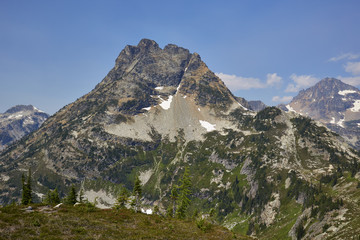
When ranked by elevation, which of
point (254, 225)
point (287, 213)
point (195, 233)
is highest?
point (195, 233)

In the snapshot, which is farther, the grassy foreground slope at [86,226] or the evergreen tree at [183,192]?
the evergreen tree at [183,192]

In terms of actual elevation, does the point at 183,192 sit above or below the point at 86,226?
below

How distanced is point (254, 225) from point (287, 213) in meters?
32.4

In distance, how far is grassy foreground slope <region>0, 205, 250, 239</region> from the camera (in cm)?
3135

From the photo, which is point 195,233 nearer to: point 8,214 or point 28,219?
point 28,219

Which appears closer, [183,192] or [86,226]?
[86,226]

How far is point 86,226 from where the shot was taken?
36.3 metres

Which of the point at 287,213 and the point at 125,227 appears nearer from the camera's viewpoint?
the point at 125,227

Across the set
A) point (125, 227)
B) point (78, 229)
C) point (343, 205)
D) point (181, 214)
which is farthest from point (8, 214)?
point (343, 205)

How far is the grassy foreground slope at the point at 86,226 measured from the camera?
31.4m

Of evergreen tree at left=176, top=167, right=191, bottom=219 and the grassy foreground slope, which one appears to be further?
evergreen tree at left=176, top=167, right=191, bottom=219

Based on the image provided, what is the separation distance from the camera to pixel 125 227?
129ft

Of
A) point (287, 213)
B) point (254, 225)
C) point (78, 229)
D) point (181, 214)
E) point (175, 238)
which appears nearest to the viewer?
point (78, 229)

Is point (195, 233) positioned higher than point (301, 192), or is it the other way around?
point (195, 233)
